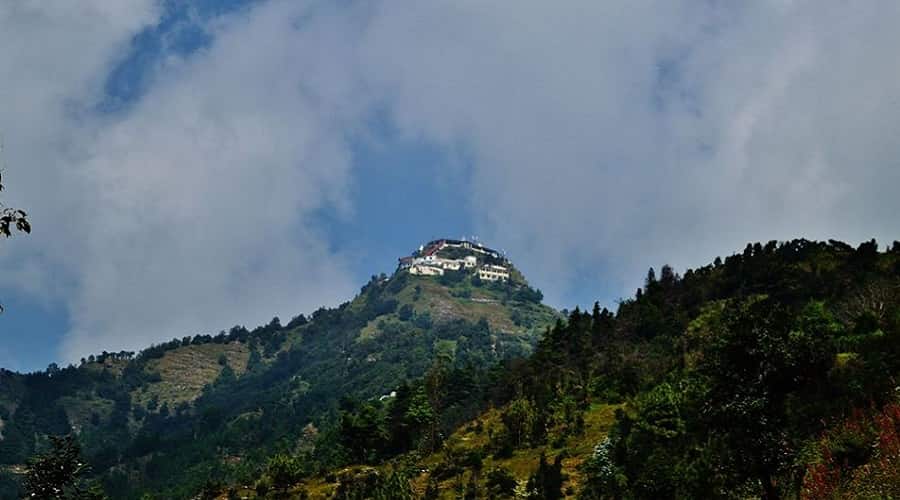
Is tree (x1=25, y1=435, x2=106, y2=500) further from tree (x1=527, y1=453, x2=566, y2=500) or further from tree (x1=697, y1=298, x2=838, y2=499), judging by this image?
tree (x1=527, y1=453, x2=566, y2=500)

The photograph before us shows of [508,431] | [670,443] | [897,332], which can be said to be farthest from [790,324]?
[508,431]

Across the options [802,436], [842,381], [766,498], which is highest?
→ [842,381]

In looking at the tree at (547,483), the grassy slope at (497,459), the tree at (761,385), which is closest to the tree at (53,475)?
the tree at (761,385)

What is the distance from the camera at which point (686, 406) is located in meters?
30.4

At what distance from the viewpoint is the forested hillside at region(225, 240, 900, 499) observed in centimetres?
2292

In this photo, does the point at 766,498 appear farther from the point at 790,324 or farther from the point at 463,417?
the point at 463,417

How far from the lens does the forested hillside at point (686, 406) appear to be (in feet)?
75.2

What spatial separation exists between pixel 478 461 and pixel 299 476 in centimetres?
2003

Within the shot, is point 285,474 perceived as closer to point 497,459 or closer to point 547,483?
point 497,459

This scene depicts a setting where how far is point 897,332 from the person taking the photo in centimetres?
2966

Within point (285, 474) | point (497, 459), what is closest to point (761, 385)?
point (497, 459)

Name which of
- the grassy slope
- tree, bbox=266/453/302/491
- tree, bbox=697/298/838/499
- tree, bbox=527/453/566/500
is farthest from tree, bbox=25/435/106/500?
tree, bbox=266/453/302/491

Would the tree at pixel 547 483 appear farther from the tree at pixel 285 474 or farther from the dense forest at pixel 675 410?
the tree at pixel 285 474

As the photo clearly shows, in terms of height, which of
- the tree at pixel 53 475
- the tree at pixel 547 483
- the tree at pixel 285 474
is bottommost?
the tree at pixel 53 475
